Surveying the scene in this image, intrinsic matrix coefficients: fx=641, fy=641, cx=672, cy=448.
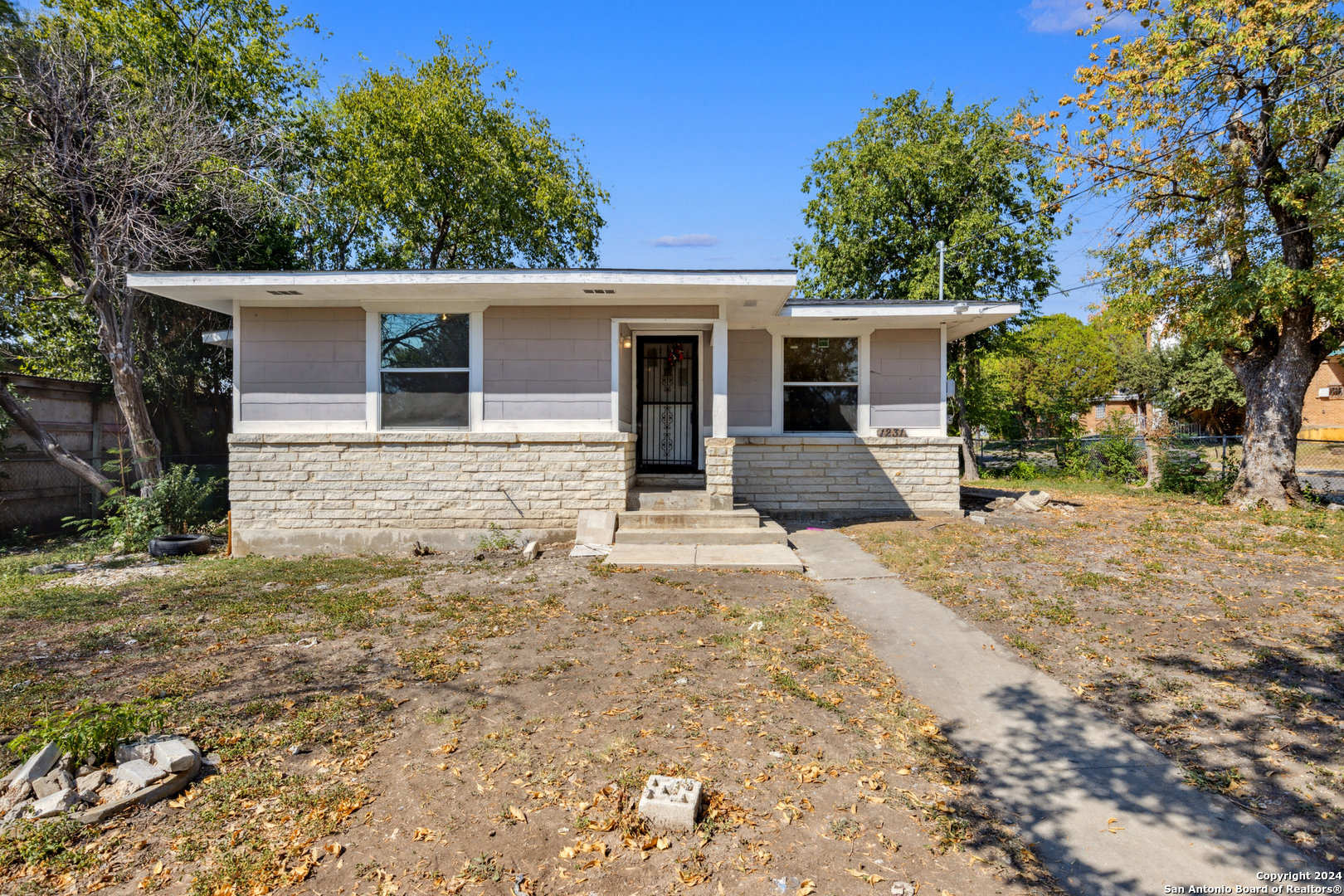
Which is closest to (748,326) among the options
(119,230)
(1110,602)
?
(1110,602)

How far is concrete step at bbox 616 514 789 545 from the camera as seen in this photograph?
303 inches

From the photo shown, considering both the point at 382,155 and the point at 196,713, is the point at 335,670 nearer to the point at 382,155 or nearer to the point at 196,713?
the point at 196,713

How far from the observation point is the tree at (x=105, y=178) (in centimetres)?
852

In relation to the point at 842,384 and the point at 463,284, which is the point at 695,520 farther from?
the point at 463,284

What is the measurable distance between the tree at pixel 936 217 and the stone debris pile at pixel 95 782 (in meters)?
16.3

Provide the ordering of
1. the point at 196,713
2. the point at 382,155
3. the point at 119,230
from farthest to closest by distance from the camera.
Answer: the point at 382,155, the point at 119,230, the point at 196,713

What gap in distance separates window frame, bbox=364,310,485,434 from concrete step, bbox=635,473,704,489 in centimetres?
252

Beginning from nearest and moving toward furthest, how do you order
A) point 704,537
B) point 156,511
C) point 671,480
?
1. point 704,537
2. point 156,511
3. point 671,480

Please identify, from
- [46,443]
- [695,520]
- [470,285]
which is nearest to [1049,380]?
[695,520]

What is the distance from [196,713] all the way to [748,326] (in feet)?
27.1

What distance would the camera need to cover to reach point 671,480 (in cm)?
956

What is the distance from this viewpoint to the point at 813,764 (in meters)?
2.93

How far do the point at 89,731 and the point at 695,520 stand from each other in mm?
5865

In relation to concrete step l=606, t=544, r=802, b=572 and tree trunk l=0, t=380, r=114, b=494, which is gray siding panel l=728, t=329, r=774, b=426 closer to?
concrete step l=606, t=544, r=802, b=572
